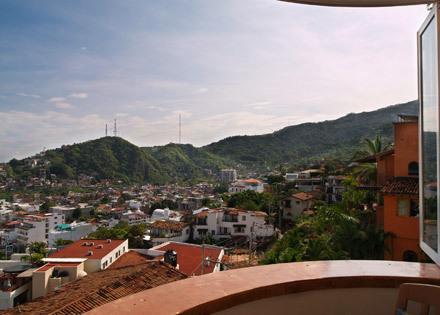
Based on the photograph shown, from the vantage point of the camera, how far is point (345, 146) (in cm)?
5791

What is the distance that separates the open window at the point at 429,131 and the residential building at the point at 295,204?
25.1 metres

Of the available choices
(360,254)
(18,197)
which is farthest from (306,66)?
(18,197)

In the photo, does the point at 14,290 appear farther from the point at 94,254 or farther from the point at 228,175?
the point at 228,175

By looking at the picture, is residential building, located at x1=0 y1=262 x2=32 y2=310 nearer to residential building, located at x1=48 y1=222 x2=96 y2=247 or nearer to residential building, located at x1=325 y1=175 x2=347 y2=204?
residential building, located at x1=325 y1=175 x2=347 y2=204

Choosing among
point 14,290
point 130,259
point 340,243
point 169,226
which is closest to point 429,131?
point 340,243

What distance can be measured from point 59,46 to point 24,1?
16831mm

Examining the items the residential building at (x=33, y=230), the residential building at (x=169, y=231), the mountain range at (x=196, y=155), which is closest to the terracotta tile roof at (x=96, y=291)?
the residential building at (x=169, y=231)

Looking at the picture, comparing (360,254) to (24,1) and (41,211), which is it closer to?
(24,1)

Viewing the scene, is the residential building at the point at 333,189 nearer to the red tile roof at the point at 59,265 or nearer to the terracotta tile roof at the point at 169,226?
the terracotta tile roof at the point at 169,226

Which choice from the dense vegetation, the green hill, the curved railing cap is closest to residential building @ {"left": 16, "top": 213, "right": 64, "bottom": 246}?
A: the green hill

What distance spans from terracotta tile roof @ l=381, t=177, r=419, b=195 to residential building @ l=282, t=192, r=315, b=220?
17667 millimetres

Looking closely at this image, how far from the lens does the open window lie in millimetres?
1647

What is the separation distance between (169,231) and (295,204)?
33.5ft

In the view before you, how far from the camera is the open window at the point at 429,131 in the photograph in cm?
165
